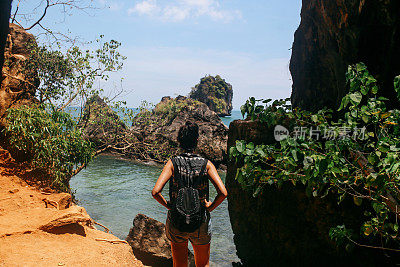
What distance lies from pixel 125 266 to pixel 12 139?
4.98 metres

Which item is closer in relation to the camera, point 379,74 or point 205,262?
point 205,262

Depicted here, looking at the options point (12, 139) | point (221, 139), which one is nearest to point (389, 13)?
point (12, 139)

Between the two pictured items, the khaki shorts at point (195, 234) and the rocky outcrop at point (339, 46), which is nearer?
the khaki shorts at point (195, 234)

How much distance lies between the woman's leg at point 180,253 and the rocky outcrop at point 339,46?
12.0 feet

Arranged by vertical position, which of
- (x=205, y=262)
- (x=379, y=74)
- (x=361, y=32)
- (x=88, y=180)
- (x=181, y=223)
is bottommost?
(x=88, y=180)

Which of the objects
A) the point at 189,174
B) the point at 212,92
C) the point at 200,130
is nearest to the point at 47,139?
the point at 189,174

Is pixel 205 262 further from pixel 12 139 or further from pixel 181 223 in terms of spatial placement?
pixel 12 139

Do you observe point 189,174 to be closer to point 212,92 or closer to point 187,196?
point 187,196

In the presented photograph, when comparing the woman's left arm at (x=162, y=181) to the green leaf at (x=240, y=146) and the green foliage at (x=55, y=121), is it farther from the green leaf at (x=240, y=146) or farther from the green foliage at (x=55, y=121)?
the green foliage at (x=55, y=121)

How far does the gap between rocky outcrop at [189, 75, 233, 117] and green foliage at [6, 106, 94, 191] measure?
→ 202 feet

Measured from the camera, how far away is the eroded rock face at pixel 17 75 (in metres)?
9.66

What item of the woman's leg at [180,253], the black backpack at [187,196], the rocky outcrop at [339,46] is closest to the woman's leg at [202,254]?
the woman's leg at [180,253]

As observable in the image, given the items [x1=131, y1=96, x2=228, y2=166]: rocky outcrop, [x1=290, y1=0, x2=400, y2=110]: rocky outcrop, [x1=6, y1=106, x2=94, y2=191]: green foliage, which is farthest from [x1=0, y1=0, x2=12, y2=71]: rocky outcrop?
[x1=131, y1=96, x2=228, y2=166]: rocky outcrop

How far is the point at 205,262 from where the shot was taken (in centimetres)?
392
